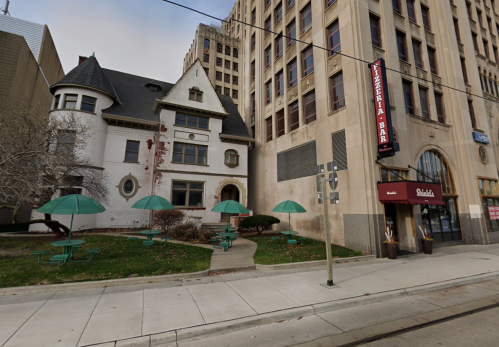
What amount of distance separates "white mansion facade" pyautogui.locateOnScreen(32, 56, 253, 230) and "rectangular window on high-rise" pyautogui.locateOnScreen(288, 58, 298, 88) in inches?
280

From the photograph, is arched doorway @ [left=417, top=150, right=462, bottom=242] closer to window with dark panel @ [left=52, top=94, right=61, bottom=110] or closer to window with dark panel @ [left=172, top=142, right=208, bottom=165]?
window with dark panel @ [left=172, top=142, right=208, bottom=165]

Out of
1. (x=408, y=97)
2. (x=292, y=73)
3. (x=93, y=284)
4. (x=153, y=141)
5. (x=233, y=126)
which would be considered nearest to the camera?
(x=93, y=284)

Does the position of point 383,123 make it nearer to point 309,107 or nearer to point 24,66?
point 309,107

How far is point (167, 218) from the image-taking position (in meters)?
17.0

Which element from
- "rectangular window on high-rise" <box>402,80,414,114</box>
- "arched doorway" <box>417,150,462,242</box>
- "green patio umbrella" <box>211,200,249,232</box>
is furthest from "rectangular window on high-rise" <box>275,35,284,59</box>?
"green patio umbrella" <box>211,200,249,232</box>

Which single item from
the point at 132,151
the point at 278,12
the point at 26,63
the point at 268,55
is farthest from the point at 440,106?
the point at 26,63

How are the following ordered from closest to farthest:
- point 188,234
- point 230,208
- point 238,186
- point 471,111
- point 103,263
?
1. point 103,263
2. point 230,208
3. point 188,234
4. point 471,111
5. point 238,186

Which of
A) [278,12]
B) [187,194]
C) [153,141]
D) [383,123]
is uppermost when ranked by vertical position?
[278,12]

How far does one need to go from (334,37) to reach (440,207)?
49.2 feet

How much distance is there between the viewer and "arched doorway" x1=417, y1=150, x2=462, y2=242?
16.0 metres

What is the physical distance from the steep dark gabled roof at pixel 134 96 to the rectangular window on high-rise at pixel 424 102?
74.0 ft

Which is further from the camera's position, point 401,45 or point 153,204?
point 401,45

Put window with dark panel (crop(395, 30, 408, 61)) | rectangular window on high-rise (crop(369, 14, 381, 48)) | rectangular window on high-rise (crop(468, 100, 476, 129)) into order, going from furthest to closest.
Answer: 1. rectangular window on high-rise (crop(468, 100, 476, 129))
2. window with dark panel (crop(395, 30, 408, 61))
3. rectangular window on high-rise (crop(369, 14, 381, 48))

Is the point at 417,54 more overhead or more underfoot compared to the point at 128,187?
more overhead
